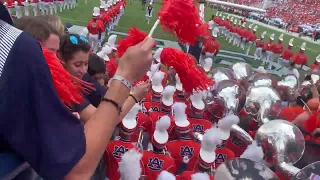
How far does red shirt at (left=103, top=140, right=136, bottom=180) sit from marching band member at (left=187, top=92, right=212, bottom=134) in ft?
2.46

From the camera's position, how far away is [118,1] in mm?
13469

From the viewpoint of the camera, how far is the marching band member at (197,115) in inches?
111

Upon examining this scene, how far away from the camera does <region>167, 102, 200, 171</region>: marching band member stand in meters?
2.44

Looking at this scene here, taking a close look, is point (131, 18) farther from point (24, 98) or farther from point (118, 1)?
point (24, 98)

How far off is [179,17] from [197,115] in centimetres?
156

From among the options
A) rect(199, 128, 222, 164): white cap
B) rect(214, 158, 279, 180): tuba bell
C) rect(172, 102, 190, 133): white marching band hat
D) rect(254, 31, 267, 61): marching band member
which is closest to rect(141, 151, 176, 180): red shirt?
rect(199, 128, 222, 164): white cap

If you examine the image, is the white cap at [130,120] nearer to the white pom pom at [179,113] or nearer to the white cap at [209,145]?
the white pom pom at [179,113]

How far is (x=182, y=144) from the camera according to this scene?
2461 mm

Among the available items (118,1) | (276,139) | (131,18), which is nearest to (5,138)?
(276,139)

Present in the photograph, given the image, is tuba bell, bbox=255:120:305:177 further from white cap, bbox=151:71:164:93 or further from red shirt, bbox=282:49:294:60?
red shirt, bbox=282:49:294:60

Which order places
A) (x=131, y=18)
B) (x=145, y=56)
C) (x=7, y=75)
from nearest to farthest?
(x=7, y=75)
(x=145, y=56)
(x=131, y=18)

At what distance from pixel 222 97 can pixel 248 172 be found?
1.62m

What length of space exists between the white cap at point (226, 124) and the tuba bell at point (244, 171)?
31.7 inches

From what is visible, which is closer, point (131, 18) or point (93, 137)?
point (93, 137)
